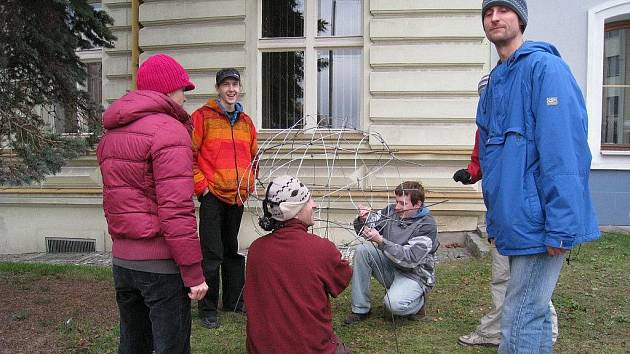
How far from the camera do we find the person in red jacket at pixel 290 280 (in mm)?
2732

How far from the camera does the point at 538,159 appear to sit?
238 centimetres

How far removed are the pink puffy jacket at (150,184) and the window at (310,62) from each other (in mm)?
5012

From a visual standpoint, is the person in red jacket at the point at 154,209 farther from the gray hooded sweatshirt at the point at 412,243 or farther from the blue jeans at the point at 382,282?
the blue jeans at the point at 382,282

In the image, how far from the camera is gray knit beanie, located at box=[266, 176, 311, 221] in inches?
111

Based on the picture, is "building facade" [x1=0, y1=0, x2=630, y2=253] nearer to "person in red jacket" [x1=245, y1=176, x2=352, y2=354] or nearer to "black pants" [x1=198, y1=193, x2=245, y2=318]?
"black pants" [x1=198, y1=193, x2=245, y2=318]

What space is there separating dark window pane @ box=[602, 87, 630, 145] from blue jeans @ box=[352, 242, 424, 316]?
17.4 feet

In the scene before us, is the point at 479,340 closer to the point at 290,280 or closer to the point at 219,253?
the point at 290,280

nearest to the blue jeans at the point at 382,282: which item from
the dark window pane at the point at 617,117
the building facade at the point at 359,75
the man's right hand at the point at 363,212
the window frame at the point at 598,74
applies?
the man's right hand at the point at 363,212

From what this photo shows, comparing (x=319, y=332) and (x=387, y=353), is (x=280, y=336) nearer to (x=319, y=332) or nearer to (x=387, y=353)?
(x=319, y=332)

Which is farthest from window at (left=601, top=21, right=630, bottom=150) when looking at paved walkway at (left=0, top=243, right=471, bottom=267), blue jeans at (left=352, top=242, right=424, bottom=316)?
blue jeans at (left=352, top=242, right=424, bottom=316)

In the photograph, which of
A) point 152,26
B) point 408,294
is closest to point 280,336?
point 408,294

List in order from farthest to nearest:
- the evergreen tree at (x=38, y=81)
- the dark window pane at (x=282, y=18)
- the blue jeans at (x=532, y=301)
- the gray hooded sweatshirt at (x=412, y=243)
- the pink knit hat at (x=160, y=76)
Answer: the dark window pane at (x=282, y=18)
the evergreen tree at (x=38, y=81)
the gray hooded sweatshirt at (x=412, y=243)
the pink knit hat at (x=160, y=76)
the blue jeans at (x=532, y=301)

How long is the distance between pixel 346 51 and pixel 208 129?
381 centimetres

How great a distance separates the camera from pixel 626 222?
7742mm
